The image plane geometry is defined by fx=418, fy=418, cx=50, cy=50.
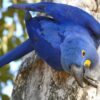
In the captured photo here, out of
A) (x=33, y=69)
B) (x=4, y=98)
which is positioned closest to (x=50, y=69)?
(x=33, y=69)

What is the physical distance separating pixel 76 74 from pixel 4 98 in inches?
45.0

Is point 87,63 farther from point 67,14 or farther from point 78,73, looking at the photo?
point 67,14

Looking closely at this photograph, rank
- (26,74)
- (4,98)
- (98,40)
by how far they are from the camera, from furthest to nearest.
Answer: (4,98) → (26,74) → (98,40)

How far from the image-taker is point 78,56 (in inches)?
69.0

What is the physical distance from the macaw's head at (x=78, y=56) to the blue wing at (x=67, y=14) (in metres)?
0.14

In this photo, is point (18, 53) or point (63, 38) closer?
point (63, 38)

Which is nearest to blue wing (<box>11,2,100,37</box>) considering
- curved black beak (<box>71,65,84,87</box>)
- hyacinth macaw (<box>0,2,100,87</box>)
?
hyacinth macaw (<box>0,2,100,87</box>)

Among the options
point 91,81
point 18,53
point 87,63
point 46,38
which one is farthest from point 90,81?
point 18,53

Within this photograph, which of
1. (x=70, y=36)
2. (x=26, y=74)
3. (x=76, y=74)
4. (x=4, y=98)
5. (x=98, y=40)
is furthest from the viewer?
(x=4, y=98)

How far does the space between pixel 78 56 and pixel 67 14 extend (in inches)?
14.8

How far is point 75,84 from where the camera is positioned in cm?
193

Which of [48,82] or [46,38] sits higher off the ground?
[46,38]

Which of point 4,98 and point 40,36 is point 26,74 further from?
point 4,98

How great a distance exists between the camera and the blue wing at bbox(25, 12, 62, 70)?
189 cm
